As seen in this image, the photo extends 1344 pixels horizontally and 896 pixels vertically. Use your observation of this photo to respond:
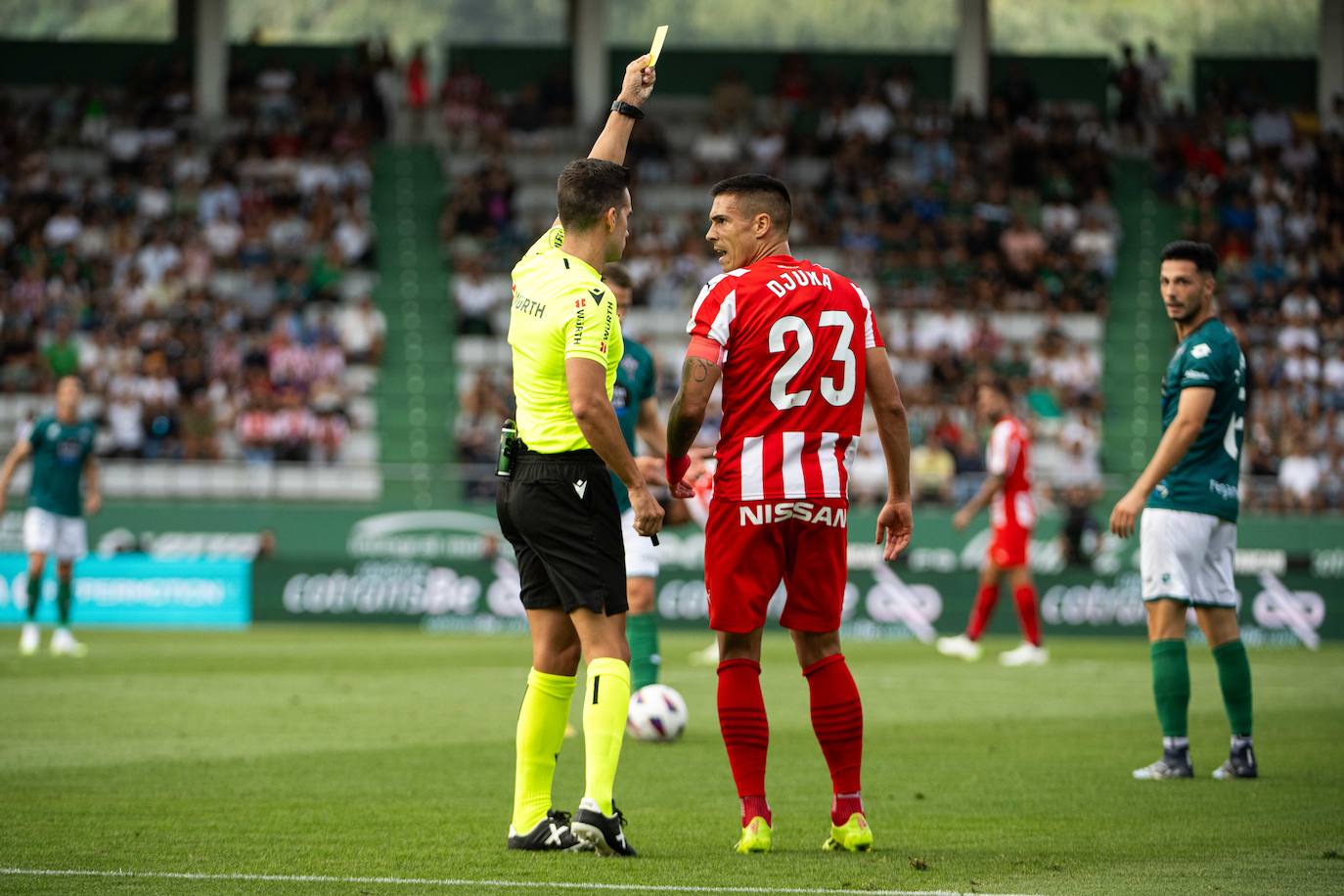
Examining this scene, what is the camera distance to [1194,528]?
371 inches

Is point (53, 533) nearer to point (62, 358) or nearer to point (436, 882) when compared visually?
point (62, 358)

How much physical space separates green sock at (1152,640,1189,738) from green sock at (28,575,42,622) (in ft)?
43.8

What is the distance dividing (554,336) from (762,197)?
41.2 inches

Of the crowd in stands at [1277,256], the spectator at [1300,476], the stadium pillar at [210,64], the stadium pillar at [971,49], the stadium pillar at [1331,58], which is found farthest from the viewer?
the stadium pillar at [1331,58]

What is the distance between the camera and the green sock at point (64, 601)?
62.3ft

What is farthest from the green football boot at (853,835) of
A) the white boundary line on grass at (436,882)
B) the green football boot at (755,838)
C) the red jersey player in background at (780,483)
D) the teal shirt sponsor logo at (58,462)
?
the teal shirt sponsor logo at (58,462)

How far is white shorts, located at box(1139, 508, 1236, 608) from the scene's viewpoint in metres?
9.43

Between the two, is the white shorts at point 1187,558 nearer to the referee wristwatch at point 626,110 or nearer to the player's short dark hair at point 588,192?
the referee wristwatch at point 626,110

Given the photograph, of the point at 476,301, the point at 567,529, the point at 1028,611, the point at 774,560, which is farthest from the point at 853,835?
the point at 476,301

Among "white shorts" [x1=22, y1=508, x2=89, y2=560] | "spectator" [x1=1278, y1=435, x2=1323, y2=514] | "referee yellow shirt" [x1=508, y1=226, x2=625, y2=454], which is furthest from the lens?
"spectator" [x1=1278, y1=435, x2=1323, y2=514]

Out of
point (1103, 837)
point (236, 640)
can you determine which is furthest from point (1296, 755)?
point (236, 640)

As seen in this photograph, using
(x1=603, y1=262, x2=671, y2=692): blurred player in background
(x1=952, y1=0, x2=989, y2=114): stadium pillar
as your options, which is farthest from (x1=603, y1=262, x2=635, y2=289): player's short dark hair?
(x1=952, y1=0, x2=989, y2=114): stadium pillar

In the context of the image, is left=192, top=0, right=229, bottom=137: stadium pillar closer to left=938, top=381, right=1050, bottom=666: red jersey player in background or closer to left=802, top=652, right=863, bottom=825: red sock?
left=938, top=381, right=1050, bottom=666: red jersey player in background

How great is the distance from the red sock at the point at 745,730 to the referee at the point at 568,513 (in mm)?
405
